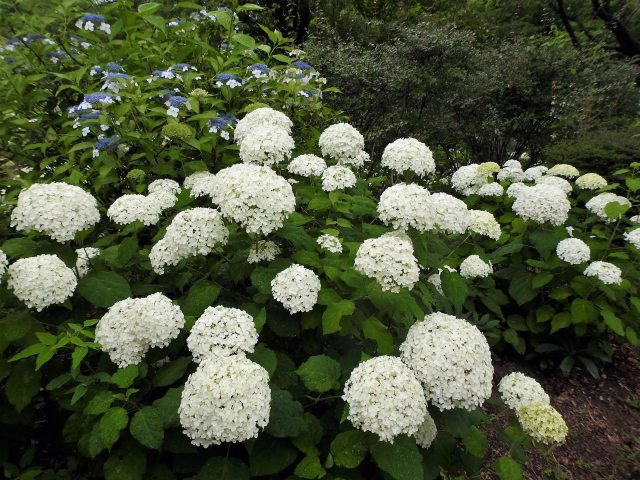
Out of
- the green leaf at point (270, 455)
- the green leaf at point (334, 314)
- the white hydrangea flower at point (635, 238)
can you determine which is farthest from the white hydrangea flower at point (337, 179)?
the white hydrangea flower at point (635, 238)

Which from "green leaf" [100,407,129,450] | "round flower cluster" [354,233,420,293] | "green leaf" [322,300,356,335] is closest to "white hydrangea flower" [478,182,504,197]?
"round flower cluster" [354,233,420,293]

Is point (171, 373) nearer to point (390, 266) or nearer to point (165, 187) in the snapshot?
point (390, 266)

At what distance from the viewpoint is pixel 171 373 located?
2012 mm

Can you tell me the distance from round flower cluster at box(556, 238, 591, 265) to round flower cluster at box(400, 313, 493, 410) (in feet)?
7.17

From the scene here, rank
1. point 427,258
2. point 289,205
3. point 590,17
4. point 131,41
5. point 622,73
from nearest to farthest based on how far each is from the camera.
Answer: point 289,205 → point 427,258 → point 131,41 → point 622,73 → point 590,17

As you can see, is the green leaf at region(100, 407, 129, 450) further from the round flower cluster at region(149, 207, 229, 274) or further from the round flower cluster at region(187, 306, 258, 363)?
the round flower cluster at region(149, 207, 229, 274)

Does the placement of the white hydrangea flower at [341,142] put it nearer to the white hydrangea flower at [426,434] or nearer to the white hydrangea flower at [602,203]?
the white hydrangea flower at [426,434]

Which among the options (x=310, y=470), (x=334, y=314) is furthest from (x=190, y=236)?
(x=310, y=470)

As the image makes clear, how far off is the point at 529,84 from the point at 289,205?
7.48 metres

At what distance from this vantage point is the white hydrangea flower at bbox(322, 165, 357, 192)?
2.74 metres

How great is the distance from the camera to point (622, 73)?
862cm

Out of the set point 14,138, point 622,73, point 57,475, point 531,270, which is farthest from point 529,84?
point 57,475

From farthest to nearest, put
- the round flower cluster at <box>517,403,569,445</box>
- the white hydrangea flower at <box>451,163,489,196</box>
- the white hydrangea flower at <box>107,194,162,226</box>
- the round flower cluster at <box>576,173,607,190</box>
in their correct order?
the white hydrangea flower at <box>451,163,489,196</box>, the round flower cluster at <box>576,173,607,190</box>, the white hydrangea flower at <box>107,194,162,226</box>, the round flower cluster at <box>517,403,569,445</box>

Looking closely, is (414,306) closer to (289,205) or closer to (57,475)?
(289,205)
